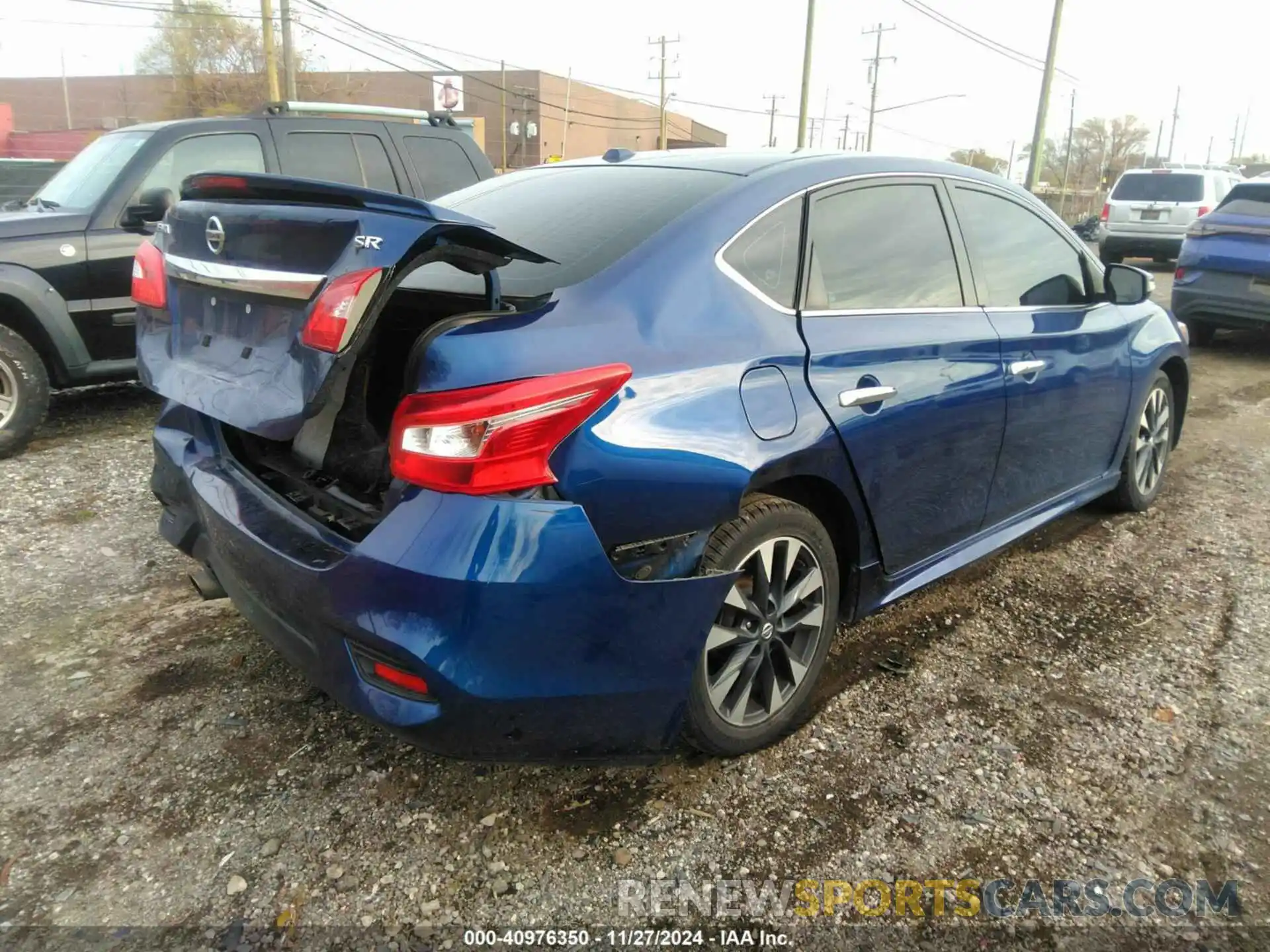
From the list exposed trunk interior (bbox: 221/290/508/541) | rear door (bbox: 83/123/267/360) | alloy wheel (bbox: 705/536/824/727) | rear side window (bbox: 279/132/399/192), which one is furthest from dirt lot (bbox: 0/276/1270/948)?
rear side window (bbox: 279/132/399/192)

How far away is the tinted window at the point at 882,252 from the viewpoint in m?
2.76

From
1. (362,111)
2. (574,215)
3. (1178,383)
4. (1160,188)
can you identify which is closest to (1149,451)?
(1178,383)

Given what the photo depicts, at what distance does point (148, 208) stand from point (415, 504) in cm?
456

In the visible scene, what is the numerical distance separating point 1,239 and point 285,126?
188 centimetres

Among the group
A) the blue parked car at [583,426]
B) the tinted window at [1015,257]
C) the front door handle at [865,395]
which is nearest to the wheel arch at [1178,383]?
the tinted window at [1015,257]

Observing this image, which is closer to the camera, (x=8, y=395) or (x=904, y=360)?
(x=904, y=360)

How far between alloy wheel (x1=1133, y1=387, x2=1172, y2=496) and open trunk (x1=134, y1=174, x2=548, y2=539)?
3671mm

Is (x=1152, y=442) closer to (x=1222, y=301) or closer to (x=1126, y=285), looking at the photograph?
(x=1126, y=285)

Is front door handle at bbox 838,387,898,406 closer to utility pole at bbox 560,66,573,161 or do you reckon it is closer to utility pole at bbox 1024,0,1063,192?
utility pole at bbox 1024,0,1063,192

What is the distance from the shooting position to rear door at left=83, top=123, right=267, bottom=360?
5.49 meters

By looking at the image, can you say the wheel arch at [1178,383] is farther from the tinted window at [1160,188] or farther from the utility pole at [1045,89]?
the utility pole at [1045,89]

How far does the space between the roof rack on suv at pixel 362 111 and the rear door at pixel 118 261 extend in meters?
0.72

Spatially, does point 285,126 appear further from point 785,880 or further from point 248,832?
point 785,880

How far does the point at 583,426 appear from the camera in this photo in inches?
79.9
